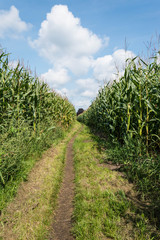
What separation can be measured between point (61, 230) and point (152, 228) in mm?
1870

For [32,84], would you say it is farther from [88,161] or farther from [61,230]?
[61,230]

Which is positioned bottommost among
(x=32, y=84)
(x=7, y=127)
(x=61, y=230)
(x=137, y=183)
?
(x=61, y=230)

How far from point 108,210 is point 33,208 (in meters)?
1.85

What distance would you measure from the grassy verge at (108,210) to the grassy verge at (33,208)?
2.35 feet

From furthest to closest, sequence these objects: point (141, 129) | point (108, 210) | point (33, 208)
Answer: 1. point (141, 129)
2. point (33, 208)
3. point (108, 210)

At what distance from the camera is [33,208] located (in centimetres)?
366

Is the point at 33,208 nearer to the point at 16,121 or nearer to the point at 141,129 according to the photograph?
the point at 16,121

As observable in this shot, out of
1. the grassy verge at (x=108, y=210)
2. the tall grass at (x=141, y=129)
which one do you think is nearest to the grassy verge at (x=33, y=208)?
the grassy verge at (x=108, y=210)

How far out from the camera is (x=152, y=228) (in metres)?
2.79

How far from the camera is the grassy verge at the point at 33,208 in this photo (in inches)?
120

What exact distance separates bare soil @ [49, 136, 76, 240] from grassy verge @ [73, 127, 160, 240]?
0.19 m

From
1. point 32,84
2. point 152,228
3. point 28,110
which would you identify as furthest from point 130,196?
point 32,84

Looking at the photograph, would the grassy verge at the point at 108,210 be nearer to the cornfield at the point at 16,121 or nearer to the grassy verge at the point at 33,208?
the grassy verge at the point at 33,208

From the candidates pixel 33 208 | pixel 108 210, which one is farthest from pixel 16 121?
pixel 108 210
